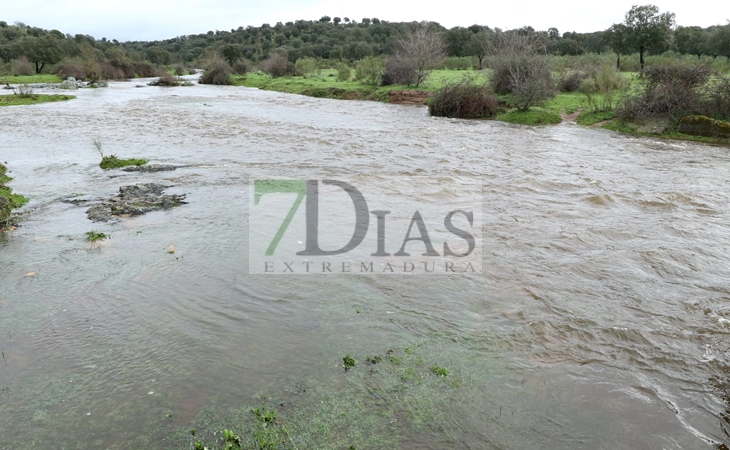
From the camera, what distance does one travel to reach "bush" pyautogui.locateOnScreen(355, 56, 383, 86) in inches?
1719

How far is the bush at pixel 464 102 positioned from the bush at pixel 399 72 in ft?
35.2

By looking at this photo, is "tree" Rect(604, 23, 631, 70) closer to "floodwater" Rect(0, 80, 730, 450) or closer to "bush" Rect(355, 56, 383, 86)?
"bush" Rect(355, 56, 383, 86)

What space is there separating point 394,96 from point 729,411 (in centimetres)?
3531

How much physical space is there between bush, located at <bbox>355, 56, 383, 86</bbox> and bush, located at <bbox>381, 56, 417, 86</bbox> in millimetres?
1334

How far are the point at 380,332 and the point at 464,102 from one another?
84.1 ft

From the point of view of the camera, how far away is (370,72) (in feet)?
146

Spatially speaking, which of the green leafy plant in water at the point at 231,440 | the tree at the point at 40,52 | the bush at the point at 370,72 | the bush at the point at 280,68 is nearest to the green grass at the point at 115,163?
the green leafy plant in water at the point at 231,440

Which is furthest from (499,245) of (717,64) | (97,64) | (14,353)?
(97,64)

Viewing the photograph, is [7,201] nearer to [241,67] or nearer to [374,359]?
[374,359]

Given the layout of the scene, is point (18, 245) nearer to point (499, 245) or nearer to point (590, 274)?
point (499, 245)

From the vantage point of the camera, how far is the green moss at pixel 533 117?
26.8m

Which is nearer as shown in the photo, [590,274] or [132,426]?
[132,426]

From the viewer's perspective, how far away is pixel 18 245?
877cm

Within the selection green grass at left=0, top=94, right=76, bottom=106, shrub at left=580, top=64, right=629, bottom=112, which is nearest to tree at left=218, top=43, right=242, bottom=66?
green grass at left=0, top=94, right=76, bottom=106
